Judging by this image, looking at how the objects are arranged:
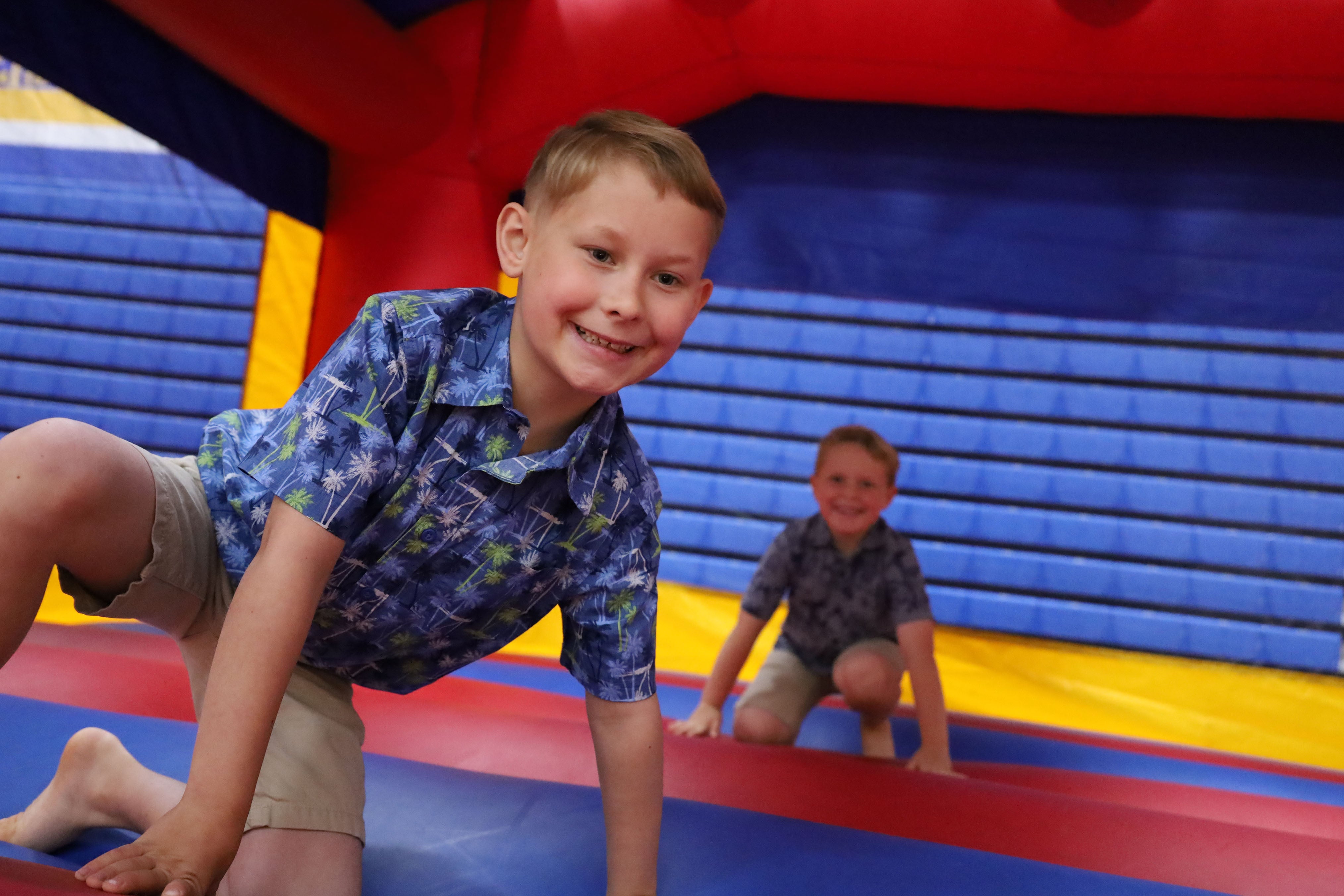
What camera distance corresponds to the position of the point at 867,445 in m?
1.71

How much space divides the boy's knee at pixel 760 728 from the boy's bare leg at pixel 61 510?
A: 114cm

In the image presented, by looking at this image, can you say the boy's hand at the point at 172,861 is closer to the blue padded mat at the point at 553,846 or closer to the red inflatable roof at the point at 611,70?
the blue padded mat at the point at 553,846

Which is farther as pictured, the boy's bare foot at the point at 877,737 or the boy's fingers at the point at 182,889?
the boy's bare foot at the point at 877,737

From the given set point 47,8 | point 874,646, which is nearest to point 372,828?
point 874,646

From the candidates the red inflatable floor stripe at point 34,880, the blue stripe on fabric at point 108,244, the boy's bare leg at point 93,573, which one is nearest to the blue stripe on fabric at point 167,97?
the blue stripe on fabric at point 108,244

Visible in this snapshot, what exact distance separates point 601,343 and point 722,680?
100 cm

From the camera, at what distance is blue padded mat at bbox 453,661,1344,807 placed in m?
1.65

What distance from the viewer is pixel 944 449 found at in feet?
7.87

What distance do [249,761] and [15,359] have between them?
8.28 ft

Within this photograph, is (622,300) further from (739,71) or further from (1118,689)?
(1118,689)

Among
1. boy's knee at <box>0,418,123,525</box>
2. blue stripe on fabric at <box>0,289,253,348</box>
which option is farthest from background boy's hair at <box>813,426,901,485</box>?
blue stripe on fabric at <box>0,289,253,348</box>

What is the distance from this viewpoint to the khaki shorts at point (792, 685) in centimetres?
167

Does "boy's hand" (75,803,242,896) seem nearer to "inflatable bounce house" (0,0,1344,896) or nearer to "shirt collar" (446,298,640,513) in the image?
"shirt collar" (446,298,640,513)

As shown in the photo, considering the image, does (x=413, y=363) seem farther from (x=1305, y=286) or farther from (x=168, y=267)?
(x=168, y=267)
